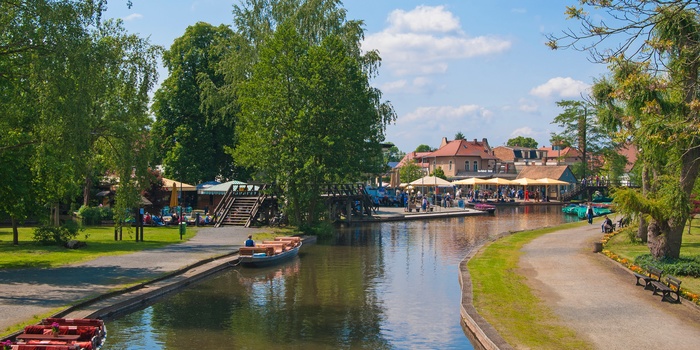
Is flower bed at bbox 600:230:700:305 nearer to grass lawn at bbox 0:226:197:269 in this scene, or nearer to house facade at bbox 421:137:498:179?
grass lawn at bbox 0:226:197:269

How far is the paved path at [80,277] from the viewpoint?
18109 millimetres

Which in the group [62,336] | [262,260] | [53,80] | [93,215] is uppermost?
[53,80]

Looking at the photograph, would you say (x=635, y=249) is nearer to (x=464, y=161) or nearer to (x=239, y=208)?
(x=239, y=208)

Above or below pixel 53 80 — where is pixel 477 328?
below

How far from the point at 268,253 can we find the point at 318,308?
9950 mm

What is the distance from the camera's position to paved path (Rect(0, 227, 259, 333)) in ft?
59.4

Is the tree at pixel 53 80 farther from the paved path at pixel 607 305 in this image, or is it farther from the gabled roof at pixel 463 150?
the gabled roof at pixel 463 150

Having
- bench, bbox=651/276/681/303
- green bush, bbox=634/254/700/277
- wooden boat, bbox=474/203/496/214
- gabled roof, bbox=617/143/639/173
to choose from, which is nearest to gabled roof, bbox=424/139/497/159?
gabled roof, bbox=617/143/639/173

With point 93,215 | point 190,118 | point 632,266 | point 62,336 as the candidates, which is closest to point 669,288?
point 632,266

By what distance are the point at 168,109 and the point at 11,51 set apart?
43.4 metres

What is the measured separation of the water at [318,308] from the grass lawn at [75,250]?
664 centimetres

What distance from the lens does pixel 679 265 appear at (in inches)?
945

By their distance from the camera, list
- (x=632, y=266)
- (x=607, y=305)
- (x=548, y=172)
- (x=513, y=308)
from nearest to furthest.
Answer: (x=513, y=308) < (x=607, y=305) < (x=632, y=266) < (x=548, y=172)

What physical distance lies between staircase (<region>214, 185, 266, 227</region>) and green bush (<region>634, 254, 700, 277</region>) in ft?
90.7
